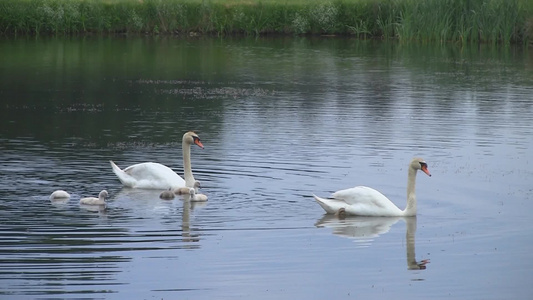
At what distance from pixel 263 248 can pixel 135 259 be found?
1501 millimetres

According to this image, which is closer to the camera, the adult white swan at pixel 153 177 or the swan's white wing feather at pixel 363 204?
the swan's white wing feather at pixel 363 204

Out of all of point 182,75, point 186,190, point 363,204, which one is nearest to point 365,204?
point 363,204

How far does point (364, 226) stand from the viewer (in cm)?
1426

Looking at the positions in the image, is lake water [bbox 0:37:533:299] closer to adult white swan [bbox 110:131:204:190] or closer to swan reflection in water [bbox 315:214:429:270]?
swan reflection in water [bbox 315:214:429:270]

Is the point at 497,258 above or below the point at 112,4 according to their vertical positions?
below

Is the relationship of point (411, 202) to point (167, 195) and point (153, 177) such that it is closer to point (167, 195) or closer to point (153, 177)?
point (167, 195)

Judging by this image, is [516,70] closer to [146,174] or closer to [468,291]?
[146,174]

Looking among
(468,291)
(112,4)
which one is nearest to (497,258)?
(468,291)

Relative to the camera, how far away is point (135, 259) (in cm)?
1195

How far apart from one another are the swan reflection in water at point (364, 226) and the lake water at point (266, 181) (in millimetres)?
53

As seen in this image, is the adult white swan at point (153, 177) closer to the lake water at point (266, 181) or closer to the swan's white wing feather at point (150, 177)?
the swan's white wing feather at point (150, 177)

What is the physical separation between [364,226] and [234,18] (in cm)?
3720

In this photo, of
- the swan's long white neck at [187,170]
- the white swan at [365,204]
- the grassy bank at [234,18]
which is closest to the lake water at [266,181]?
the white swan at [365,204]

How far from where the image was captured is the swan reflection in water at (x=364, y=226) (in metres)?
13.6
